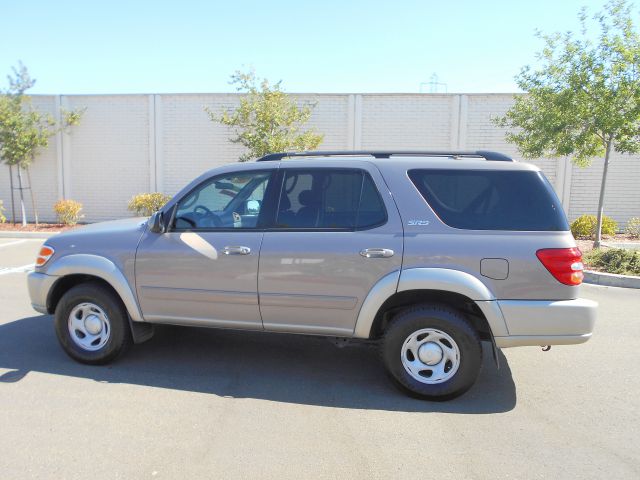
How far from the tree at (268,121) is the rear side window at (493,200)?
32.9 feet

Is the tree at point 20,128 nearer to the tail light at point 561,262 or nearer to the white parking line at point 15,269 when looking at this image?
the white parking line at point 15,269

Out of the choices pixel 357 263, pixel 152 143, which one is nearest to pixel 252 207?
pixel 357 263

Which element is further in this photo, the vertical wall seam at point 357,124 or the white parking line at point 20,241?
the vertical wall seam at point 357,124

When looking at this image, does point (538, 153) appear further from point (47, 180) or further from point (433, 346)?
point (47, 180)

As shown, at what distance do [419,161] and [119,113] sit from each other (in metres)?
14.8

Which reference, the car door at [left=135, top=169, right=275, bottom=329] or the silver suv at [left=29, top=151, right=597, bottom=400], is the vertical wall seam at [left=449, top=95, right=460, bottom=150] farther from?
the car door at [left=135, top=169, right=275, bottom=329]

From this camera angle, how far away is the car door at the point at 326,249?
396cm

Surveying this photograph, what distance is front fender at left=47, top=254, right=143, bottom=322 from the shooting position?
4.45 m

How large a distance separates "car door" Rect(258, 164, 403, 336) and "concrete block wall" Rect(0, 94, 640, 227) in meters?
11.9

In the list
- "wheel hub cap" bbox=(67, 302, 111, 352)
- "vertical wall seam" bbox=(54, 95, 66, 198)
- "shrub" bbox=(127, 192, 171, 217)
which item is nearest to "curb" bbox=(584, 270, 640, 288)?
"wheel hub cap" bbox=(67, 302, 111, 352)

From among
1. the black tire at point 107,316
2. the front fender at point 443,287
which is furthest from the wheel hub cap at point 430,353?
the black tire at point 107,316

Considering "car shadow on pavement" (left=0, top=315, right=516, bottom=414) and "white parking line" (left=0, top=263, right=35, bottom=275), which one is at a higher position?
"car shadow on pavement" (left=0, top=315, right=516, bottom=414)

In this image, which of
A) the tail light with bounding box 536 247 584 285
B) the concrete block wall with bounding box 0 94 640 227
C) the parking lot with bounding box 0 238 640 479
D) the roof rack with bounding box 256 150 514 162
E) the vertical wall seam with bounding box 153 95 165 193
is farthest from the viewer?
the vertical wall seam with bounding box 153 95 165 193

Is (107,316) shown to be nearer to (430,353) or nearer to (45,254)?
(45,254)
